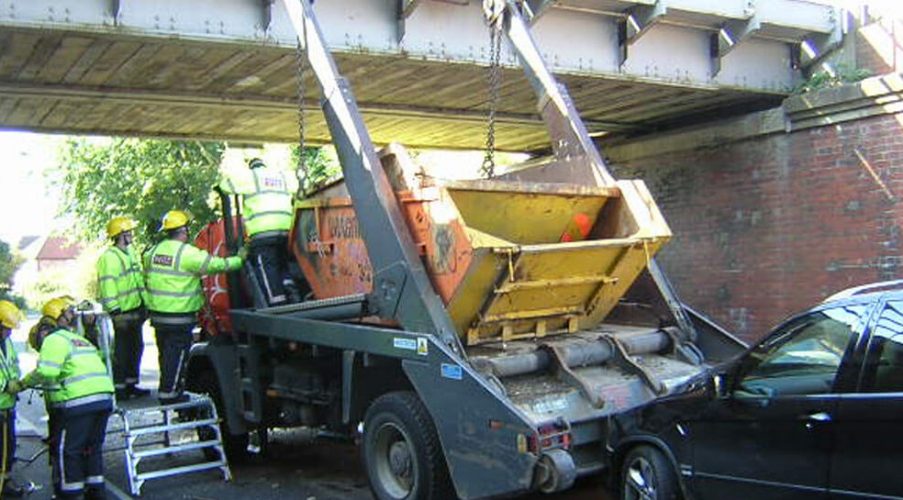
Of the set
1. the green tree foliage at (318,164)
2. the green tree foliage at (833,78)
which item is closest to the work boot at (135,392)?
the green tree foliage at (318,164)

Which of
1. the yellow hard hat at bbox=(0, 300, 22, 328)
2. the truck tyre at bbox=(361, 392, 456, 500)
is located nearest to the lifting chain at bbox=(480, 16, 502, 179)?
the truck tyre at bbox=(361, 392, 456, 500)

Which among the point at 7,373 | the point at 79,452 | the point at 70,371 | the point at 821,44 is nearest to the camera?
the point at 70,371

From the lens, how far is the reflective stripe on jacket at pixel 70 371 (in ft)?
21.1

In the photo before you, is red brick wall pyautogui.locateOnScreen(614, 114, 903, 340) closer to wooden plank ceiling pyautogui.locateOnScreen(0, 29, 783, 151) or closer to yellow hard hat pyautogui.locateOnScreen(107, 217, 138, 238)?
wooden plank ceiling pyautogui.locateOnScreen(0, 29, 783, 151)

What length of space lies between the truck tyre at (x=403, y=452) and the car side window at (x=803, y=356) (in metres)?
1.92

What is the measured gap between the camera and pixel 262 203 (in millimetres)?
7582

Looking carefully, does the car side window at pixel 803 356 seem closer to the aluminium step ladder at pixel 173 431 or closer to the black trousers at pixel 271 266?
the black trousers at pixel 271 266

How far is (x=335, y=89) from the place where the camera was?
6664 mm

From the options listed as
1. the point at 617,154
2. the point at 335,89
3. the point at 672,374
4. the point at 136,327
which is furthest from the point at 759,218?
the point at 136,327

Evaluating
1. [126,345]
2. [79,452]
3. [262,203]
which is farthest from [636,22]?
[79,452]

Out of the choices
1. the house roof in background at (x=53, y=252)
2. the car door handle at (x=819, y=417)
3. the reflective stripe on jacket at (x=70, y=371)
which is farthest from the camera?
the house roof in background at (x=53, y=252)

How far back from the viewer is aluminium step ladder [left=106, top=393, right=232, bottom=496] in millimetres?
7012

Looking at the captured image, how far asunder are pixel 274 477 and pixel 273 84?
4.89m

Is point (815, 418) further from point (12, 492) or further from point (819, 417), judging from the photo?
point (12, 492)
